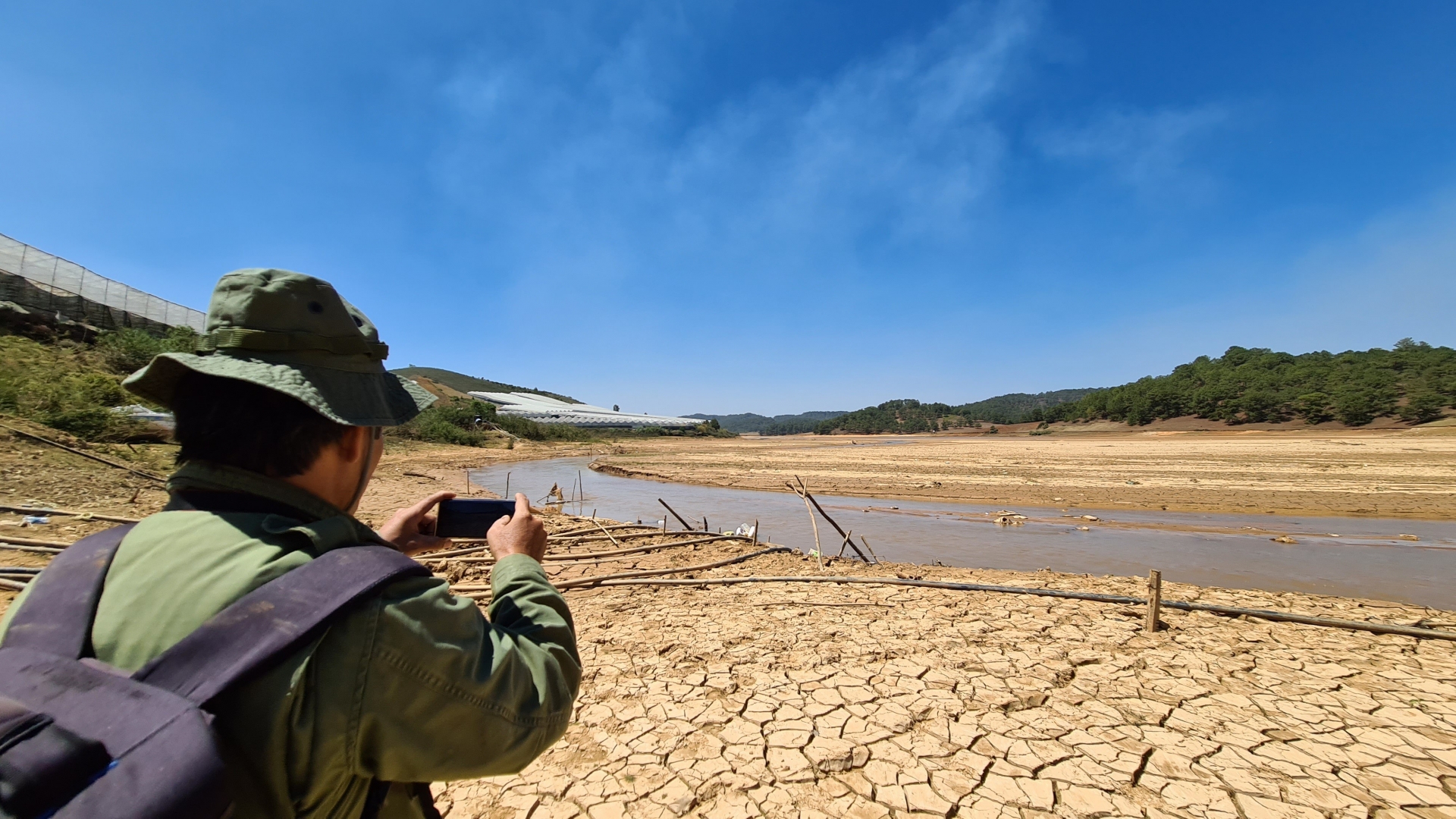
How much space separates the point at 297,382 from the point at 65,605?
46 cm

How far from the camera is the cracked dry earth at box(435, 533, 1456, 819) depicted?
9.98 feet

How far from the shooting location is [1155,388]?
201 ft

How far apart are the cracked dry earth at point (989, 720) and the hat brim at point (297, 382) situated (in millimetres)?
2629

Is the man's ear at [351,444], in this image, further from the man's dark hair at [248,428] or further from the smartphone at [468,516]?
the smartphone at [468,516]

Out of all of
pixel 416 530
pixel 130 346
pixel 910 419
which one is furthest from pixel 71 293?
pixel 910 419

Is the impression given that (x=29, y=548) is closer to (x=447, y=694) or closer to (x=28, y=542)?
(x=28, y=542)

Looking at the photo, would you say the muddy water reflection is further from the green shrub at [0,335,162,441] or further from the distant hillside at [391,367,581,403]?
the distant hillside at [391,367,581,403]

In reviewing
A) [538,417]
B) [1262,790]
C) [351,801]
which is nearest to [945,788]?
[1262,790]

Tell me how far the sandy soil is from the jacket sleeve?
→ 17788 mm

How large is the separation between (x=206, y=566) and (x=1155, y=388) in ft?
→ 249

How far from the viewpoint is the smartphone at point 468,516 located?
1729 mm

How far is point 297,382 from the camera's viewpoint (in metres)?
1.13

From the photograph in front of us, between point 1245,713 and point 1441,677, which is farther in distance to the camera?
point 1441,677

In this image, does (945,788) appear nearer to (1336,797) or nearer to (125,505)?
(1336,797)
